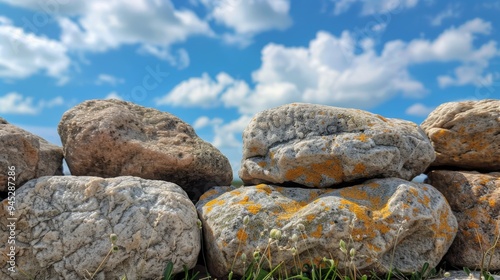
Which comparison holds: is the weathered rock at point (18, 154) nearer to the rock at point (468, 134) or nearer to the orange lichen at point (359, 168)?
the orange lichen at point (359, 168)

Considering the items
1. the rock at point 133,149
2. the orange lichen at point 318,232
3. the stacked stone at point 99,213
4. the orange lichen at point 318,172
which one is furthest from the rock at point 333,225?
the rock at point 133,149

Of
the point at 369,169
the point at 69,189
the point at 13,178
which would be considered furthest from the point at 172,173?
the point at 369,169

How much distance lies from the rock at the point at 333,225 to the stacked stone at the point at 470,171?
74 centimetres

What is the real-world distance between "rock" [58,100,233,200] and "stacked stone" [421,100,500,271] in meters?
4.12

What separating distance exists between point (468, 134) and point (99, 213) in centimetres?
664

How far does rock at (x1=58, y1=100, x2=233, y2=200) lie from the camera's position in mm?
7941

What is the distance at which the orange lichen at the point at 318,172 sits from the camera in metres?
7.40

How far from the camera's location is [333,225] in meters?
6.40

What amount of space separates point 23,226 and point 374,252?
5023mm

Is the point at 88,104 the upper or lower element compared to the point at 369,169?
upper

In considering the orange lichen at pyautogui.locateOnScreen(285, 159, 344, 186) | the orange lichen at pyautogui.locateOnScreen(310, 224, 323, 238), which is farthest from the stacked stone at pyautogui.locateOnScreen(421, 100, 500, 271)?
the orange lichen at pyautogui.locateOnScreen(310, 224, 323, 238)

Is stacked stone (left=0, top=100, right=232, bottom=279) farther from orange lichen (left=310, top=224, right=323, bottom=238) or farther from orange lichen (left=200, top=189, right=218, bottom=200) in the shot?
orange lichen (left=310, top=224, right=323, bottom=238)

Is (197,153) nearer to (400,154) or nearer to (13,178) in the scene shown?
(13,178)

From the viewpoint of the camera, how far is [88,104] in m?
8.64
